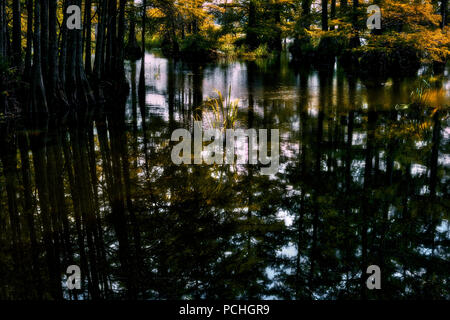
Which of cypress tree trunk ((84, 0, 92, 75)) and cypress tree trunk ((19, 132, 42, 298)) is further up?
cypress tree trunk ((84, 0, 92, 75))

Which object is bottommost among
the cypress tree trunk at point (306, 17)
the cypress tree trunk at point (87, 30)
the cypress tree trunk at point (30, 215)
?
the cypress tree trunk at point (30, 215)

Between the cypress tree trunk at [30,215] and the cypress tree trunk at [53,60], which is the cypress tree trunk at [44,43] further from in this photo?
the cypress tree trunk at [30,215]

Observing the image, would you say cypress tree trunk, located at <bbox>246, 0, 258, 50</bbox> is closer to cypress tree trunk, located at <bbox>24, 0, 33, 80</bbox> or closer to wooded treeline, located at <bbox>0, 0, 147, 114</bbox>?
wooded treeline, located at <bbox>0, 0, 147, 114</bbox>

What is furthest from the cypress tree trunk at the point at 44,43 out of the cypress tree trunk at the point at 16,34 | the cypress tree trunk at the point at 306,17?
the cypress tree trunk at the point at 306,17

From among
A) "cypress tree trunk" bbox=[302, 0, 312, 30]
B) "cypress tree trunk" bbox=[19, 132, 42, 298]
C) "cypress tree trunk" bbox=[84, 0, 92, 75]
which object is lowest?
"cypress tree trunk" bbox=[19, 132, 42, 298]

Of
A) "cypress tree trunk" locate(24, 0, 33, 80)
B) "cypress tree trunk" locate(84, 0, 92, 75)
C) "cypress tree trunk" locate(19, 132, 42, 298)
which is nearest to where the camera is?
"cypress tree trunk" locate(19, 132, 42, 298)

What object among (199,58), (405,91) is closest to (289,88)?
(405,91)

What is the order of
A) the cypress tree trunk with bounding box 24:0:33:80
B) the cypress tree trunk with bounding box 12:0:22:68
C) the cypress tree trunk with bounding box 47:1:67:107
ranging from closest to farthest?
1. the cypress tree trunk with bounding box 24:0:33:80
2. the cypress tree trunk with bounding box 47:1:67:107
3. the cypress tree trunk with bounding box 12:0:22:68

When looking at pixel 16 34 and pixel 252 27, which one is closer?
pixel 16 34

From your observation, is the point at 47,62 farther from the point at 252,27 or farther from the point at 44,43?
the point at 252,27

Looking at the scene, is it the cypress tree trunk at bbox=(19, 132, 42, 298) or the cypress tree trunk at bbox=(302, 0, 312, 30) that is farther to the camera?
the cypress tree trunk at bbox=(302, 0, 312, 30)

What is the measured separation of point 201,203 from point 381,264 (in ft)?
A: 8.78

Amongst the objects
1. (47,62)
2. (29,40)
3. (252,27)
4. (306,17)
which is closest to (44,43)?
(29,40)

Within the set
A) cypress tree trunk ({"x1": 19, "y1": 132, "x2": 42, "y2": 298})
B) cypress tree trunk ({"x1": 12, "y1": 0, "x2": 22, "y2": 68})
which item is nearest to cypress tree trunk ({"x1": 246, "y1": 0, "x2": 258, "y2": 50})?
cypress tree trunk ({"x1": 12, "y1": 0, "x2": 22, "y2": 68})
